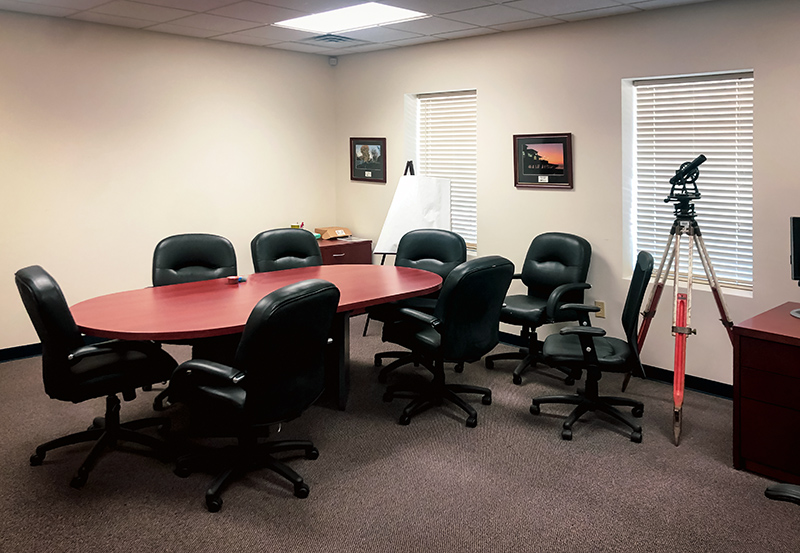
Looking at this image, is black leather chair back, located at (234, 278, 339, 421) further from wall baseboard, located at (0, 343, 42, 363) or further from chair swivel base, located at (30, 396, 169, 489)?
wall baseboard, located at (0, 343, 42, 363)

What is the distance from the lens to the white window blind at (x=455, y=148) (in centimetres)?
608

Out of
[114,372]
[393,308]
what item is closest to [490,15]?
[393,308]

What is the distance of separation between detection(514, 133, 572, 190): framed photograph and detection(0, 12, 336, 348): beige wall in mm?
2398

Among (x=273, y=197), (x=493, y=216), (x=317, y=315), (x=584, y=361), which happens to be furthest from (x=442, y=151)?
(x=317, y=315)

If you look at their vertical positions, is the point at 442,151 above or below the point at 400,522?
above

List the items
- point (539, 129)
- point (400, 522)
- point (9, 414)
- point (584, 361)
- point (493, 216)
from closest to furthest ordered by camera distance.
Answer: point (400, 522) < point (584, 361) < point (9, 414) < point (539, 129) < point (493, 216)

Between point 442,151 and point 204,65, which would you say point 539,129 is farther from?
point 204,65

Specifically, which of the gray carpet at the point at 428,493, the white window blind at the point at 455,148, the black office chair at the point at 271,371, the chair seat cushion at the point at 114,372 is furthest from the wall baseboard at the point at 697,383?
the chair seat cushion at the point at 114,372

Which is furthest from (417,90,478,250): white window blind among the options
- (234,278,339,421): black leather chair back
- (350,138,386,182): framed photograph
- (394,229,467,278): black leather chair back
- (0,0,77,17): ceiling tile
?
(234,278,339,421): black leather chair back

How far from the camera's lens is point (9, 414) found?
13.7 feet

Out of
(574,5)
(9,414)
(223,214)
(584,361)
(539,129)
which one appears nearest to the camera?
(584,361)

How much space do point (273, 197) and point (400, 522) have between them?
14.2ft

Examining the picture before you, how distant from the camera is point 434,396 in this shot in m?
4.21

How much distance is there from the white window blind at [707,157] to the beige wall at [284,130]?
186mm
